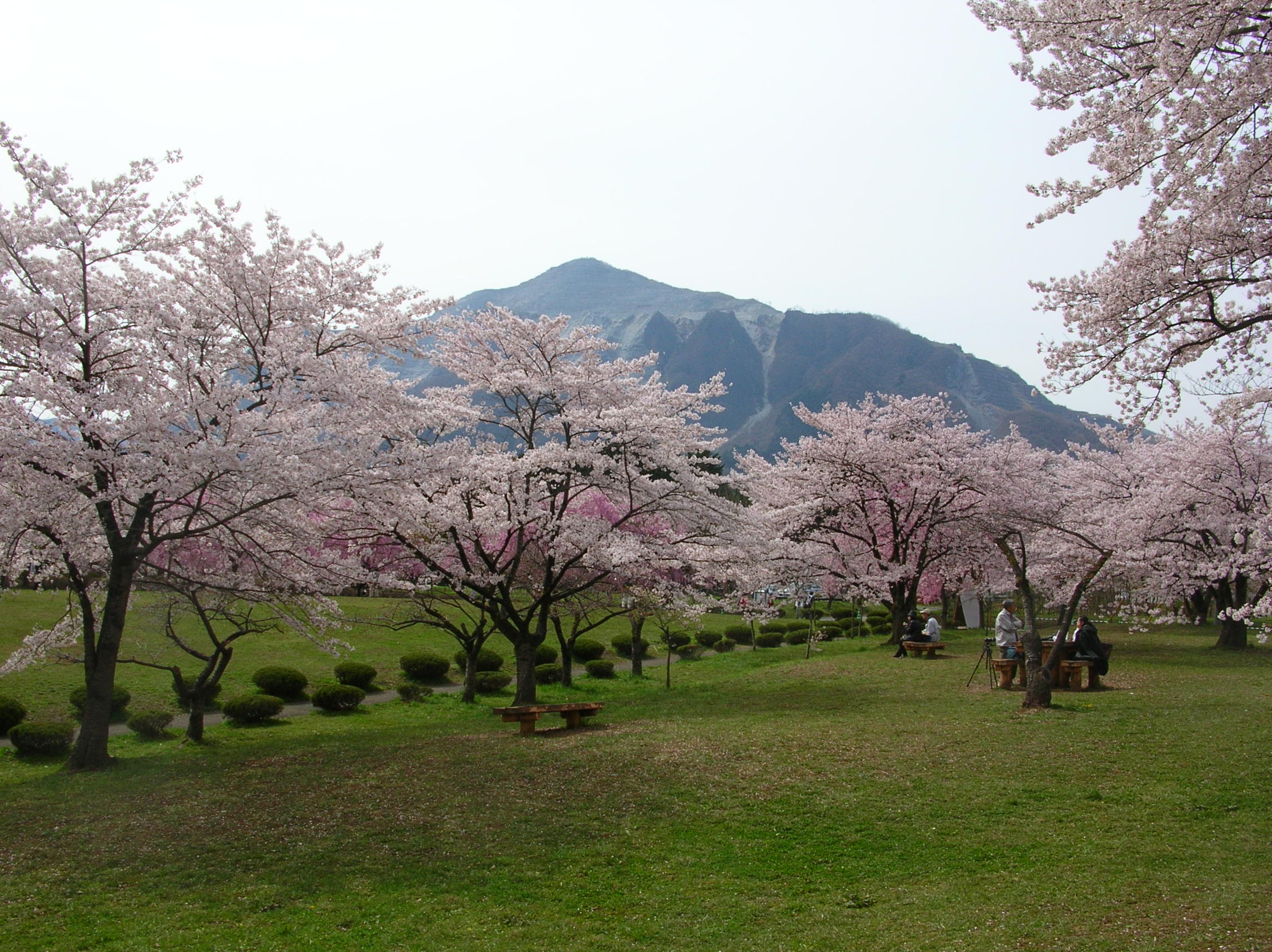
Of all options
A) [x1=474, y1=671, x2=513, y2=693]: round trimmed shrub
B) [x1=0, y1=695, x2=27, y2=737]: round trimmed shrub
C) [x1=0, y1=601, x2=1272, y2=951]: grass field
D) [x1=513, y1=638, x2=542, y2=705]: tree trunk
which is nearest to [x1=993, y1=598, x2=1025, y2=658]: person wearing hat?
[x1=0, y1=601, x2=1272, y2=951]: grass field

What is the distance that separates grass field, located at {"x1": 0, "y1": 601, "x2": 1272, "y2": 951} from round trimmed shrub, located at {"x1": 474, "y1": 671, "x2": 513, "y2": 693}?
25.3ft

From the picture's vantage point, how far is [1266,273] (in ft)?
24.4

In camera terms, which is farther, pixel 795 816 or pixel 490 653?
pixel 490 653

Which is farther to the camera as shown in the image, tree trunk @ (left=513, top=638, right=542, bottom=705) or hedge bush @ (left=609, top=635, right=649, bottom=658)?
hedge bush @ (left=609, top=635, right=649, bottom=658)

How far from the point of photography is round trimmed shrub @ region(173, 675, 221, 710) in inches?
480

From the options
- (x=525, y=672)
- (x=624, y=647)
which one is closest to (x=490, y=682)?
(x=525, y=672)

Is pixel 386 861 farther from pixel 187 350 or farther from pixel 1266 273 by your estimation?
pixel 1266 273

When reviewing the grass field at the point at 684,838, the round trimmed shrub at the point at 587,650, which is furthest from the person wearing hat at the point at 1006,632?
the round trimmed shrub at the point at 587,650

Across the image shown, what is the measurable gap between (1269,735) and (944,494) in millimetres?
14632

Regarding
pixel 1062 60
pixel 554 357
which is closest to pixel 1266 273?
pixel 1062 60

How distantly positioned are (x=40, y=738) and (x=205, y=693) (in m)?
2.38

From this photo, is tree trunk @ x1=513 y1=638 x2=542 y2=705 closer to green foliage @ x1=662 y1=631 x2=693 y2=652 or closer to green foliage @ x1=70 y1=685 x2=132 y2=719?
green foliage @ x1=70 y1=685 x2=132 y2=719

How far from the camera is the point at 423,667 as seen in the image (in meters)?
20.8

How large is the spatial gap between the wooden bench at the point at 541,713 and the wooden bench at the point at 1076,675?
7414mm
